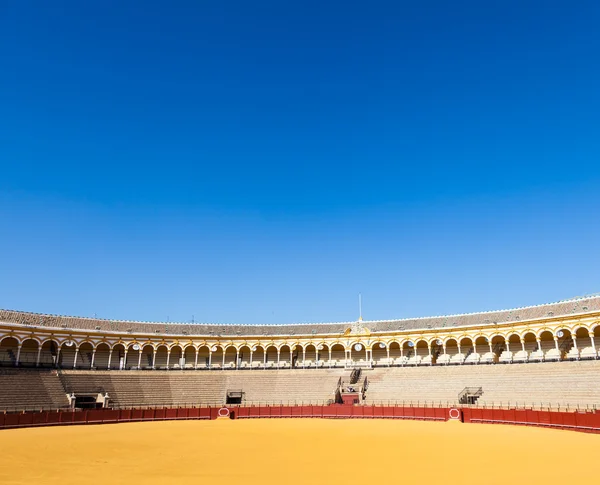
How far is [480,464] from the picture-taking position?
57.5 ft

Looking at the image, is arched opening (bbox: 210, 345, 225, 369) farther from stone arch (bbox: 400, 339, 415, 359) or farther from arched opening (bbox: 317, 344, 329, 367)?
stone arch (bbox: 400, 339, 415, 359)

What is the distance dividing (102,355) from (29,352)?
26.5 feet

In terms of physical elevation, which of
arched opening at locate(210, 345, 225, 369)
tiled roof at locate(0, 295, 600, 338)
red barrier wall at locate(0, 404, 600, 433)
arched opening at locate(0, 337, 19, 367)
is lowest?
red barrier wall at locate(0, 404, 600, 433)

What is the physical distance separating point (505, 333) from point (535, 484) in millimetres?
40563

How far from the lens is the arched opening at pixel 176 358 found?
60500 mm

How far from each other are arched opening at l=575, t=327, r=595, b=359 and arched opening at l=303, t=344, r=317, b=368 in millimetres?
30655

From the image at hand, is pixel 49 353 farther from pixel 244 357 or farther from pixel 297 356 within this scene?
pixel 297 356

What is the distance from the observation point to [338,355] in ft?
206

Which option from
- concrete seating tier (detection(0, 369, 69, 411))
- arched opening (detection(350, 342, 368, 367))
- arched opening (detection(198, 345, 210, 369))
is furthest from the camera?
arched opening (detection(198, 345, 210, 369))

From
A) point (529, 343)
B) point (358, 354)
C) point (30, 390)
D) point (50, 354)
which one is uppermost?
point (529, 343)

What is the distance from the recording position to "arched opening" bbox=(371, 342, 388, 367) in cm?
5991

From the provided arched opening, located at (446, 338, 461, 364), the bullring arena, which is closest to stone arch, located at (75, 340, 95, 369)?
the bullring arena

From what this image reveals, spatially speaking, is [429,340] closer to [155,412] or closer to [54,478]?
[155,412]

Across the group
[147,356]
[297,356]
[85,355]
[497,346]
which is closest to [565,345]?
[497,346]
